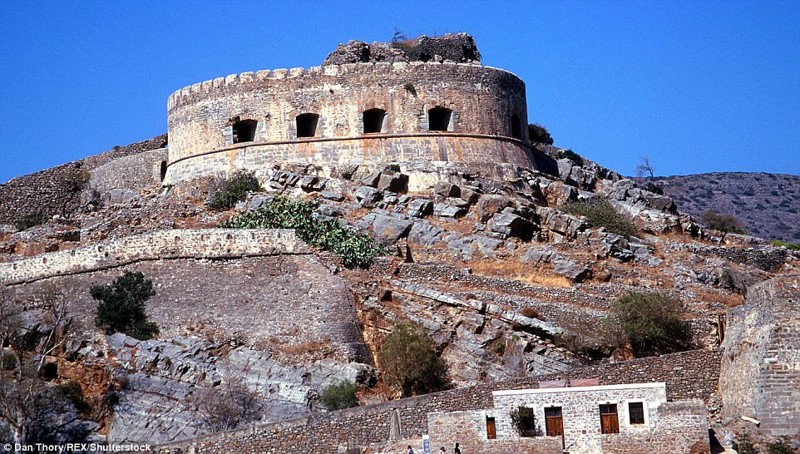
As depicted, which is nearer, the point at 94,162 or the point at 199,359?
the point at 199,359

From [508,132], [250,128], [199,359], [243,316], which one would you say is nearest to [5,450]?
[199,359]

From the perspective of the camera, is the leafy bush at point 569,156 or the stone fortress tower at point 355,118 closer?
the stone fortress tower at point 355,118

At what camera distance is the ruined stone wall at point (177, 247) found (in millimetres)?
36719

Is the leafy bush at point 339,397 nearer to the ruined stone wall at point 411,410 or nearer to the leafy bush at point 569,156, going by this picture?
the ruined stone wall at point 411,410

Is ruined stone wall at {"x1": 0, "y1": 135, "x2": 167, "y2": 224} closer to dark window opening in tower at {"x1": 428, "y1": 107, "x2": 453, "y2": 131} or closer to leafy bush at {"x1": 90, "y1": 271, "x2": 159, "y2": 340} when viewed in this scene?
leafy bush at {"x1": 90, "y1": 271, "x2": 159, "y2": 340}

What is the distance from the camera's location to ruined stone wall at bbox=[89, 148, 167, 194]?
48.4 m

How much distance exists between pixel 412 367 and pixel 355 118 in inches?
540

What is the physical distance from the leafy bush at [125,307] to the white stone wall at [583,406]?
10177 mm

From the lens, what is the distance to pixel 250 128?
45.1 meters

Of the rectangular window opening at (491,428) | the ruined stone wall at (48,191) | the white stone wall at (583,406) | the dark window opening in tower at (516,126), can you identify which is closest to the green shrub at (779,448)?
the white stone wall at (583,406)

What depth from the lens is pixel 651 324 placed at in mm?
33156

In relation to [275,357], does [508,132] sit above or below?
above

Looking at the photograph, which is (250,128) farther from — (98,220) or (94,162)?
(94,162)

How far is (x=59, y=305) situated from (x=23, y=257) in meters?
5.40
